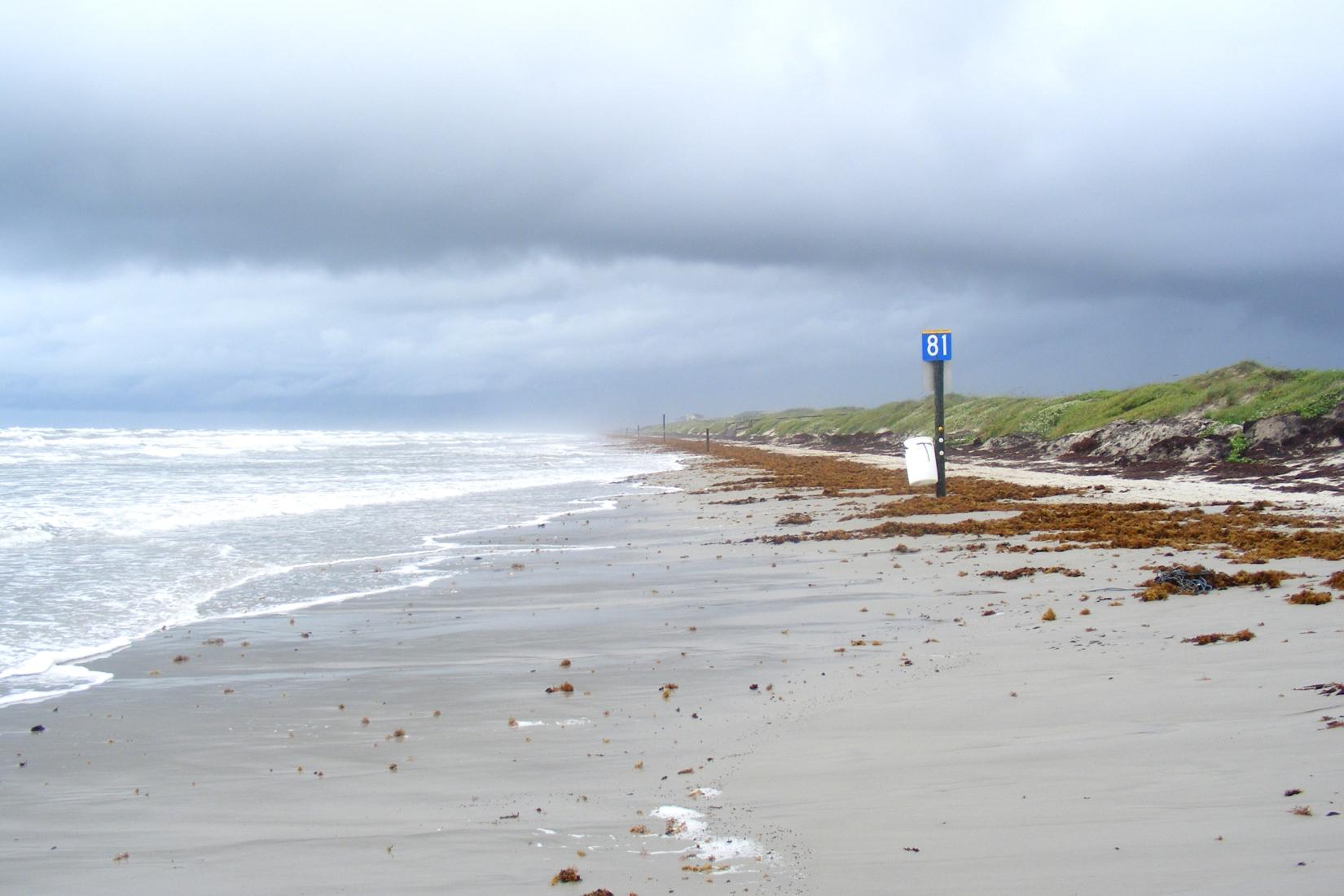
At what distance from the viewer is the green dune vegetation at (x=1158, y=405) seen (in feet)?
91.6

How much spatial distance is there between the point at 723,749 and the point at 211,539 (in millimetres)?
14511

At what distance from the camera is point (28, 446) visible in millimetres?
64688

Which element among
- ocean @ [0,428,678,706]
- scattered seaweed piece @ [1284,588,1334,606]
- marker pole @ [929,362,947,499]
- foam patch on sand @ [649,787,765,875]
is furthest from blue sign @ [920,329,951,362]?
foam patch on sand @ [649,787,765,875]

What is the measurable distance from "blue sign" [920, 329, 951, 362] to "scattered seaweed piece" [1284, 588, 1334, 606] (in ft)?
40.7

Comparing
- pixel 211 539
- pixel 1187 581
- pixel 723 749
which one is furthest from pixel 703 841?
pixel 211 539

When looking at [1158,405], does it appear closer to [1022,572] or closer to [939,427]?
[939,427]

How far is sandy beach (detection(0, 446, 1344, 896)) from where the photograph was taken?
12.0 ft

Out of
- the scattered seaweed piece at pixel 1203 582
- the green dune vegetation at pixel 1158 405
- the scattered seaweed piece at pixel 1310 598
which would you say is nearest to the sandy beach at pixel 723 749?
the scattered seaweed piece at pixel 1203 582

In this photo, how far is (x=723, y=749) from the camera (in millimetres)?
5316

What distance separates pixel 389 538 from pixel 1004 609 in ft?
38.7

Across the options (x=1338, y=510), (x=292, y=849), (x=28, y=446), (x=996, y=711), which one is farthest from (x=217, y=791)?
(x=28, y=446)

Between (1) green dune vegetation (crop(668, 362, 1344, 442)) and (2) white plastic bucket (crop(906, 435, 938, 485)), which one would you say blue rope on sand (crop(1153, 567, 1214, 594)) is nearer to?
(2) white plastic bucket (crop(906, 435, 938, 485))

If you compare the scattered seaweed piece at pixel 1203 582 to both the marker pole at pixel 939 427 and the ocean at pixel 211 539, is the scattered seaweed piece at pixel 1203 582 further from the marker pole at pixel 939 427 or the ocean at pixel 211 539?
the marker pole at pixel 939 427

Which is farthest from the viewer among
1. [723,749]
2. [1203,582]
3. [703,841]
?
[1203,582]
